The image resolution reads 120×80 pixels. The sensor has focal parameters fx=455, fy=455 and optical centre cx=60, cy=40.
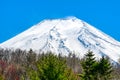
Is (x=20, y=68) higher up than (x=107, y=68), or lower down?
higher up

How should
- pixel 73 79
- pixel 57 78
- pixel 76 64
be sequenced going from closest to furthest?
pixel 57 78 < pixel 73 79 < pixel 76 64

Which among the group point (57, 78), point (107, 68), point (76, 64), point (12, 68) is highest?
point (76, 64)

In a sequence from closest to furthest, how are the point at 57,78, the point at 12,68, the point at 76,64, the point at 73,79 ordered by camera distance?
the point at 57,78, the point at 73,79, the point at 12,68, the point at 76,64

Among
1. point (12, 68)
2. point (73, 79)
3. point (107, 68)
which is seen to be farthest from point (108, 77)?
point (12, 68)

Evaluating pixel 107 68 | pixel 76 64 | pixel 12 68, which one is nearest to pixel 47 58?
pixel 107 68

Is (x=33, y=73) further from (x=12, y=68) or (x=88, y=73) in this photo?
(x=12, y=68)

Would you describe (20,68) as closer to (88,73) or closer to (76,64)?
(76,64)

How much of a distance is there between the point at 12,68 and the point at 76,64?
39.9 meters

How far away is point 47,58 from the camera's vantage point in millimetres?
23562

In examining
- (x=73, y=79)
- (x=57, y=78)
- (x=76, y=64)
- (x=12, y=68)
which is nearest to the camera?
(x=57, y=78)

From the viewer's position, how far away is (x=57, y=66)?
23062 mm

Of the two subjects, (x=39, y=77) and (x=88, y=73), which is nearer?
(x=39, y=77)

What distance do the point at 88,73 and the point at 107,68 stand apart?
140cm

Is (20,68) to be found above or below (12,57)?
below
